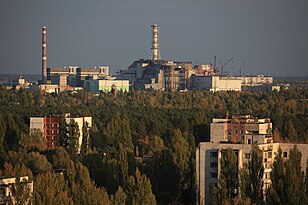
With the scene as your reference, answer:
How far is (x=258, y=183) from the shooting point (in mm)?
21719

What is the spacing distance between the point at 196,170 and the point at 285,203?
4.09 metres

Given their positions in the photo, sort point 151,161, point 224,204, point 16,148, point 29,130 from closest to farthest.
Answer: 1. point 224,204
2. point 151,161
3. point 16,148
4. point 29,130

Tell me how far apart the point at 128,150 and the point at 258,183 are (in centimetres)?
695

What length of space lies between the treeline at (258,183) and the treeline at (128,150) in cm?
153

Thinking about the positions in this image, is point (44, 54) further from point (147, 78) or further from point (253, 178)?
point (253, 178)

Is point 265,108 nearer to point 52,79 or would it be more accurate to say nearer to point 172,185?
point 172,185

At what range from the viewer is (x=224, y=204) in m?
19.6

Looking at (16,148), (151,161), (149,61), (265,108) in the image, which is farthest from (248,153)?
(149,61)

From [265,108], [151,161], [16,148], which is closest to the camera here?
[151,161]

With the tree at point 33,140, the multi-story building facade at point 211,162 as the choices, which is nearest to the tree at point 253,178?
the multi-story building facade at point 211,162

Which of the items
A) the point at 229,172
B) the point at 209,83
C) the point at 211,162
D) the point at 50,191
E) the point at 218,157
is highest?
the point at 209,83

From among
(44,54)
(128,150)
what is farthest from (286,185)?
(44,54)

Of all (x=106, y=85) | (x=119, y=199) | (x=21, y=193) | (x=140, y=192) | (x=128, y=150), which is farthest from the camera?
(x=106, y=85)

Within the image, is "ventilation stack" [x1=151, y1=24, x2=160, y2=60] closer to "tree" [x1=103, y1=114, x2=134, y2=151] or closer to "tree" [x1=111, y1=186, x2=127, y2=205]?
"tree" [x1=103, y1=114, x2=134, y2=151]
